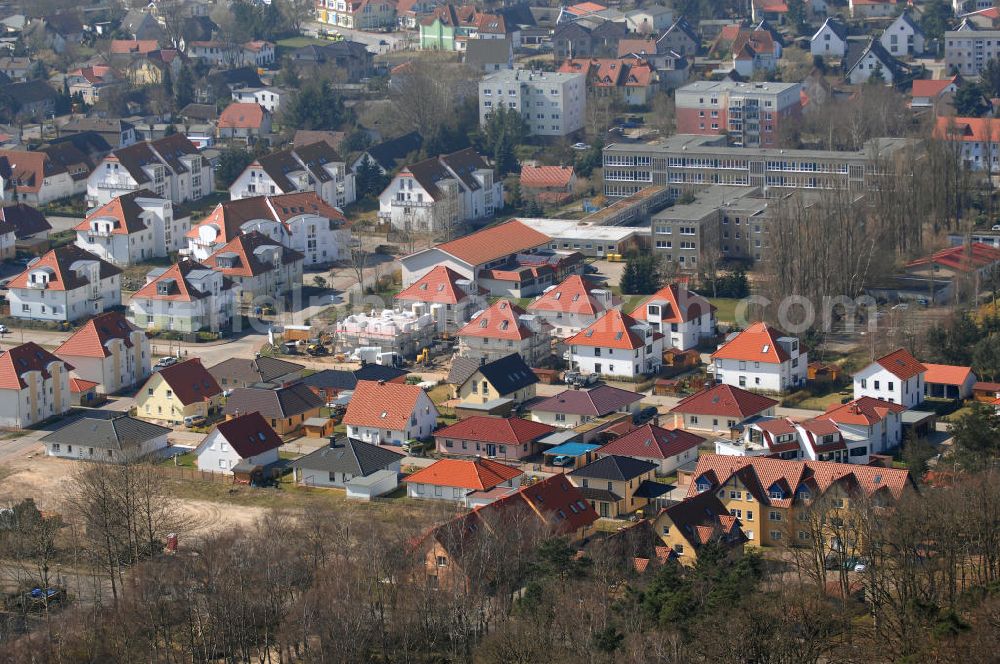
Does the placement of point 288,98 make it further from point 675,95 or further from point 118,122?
point 675,95

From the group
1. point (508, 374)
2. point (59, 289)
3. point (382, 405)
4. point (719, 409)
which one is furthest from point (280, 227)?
point (719, 409)

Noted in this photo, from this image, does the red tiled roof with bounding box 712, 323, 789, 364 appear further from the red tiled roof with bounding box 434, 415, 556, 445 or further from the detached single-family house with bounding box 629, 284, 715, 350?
the red tiled roof with bounding box 434, 415, 556, 445

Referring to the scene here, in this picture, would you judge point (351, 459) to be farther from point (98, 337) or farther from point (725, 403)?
point (98, 337)

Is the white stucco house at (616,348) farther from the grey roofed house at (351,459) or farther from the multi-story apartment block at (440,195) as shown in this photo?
the multi-story apartment block at (440,195)

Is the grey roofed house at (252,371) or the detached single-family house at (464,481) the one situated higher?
the grey roofed house at (252,371)

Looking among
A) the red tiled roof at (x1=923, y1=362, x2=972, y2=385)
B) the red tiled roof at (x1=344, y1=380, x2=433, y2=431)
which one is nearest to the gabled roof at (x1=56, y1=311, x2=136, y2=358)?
the red tiled roof at (x1=344, y1=380, x2=433, y2=431)

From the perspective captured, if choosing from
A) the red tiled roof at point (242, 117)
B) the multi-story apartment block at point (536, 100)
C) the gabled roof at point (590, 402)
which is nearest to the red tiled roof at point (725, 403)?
the gabled roof at point (590, 402)
